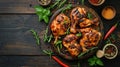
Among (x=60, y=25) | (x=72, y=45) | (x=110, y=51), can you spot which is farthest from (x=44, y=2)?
(x=110, y=51)

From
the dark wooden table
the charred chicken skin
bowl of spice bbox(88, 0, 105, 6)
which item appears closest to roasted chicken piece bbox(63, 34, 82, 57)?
the charred chicken skin

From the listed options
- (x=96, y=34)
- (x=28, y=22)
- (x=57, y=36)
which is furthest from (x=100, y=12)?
(x=28, y=22)

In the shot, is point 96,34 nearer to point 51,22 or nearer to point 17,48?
point 51,22

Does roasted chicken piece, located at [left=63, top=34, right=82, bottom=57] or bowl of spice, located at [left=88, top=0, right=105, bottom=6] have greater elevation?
bowl of spice, located at [left=88, top=0, right=105, bottom=6]

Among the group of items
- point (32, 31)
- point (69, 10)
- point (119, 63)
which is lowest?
point (119, 63)

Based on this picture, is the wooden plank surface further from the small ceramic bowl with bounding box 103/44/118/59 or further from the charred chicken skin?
the small ceramic bowl with bounding box 103/44/118/59

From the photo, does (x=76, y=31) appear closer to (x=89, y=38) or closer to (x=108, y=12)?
(x=89, y=38)
